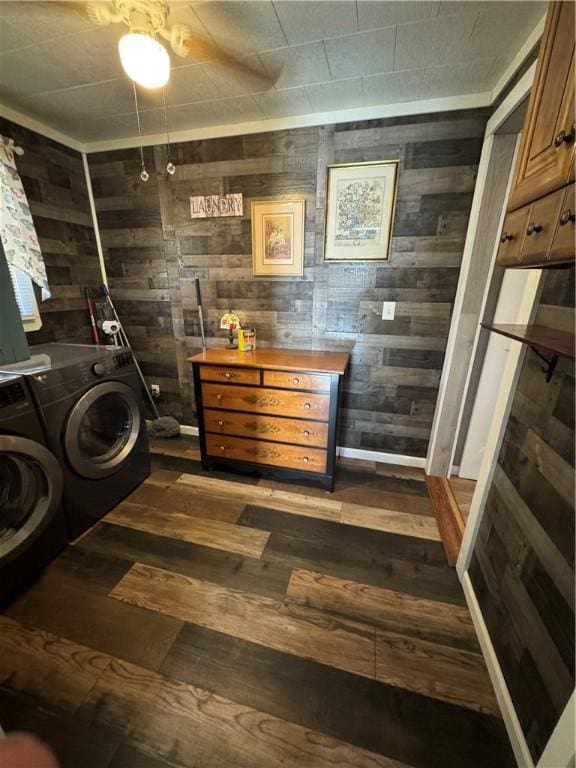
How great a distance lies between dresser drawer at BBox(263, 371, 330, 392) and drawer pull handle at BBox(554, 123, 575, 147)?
1244 millimetres

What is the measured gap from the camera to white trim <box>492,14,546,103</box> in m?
1.15

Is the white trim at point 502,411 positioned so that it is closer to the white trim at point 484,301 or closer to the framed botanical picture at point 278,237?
the white trim at point 484,301

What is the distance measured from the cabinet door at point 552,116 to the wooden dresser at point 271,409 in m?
1.12

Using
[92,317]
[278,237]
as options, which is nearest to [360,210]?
[278,237]

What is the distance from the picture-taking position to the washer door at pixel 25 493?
1270 mm

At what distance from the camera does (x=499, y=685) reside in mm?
997

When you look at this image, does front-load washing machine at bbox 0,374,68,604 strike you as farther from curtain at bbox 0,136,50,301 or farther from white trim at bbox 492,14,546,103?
white trim at bbox 492,14,546,103

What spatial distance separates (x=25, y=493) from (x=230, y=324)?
152cm

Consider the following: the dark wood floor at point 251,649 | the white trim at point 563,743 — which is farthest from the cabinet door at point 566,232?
the dark wood floor at point 251,649

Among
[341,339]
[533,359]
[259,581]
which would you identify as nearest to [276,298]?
[341,339]

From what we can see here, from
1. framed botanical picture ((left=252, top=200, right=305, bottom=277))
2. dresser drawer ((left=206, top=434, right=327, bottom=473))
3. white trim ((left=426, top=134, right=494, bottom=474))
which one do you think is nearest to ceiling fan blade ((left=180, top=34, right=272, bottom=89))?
framed botanical picture ((left=252, top=200, right=305, bottom=277))

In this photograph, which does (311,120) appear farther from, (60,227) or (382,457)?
(382,457)

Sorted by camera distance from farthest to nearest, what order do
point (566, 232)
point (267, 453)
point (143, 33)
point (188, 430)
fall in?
point (188, 430) < point (267, 453) < point (143, 33) < point (566, 232)

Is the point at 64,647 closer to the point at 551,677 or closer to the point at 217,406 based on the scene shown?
the point at 217,406
